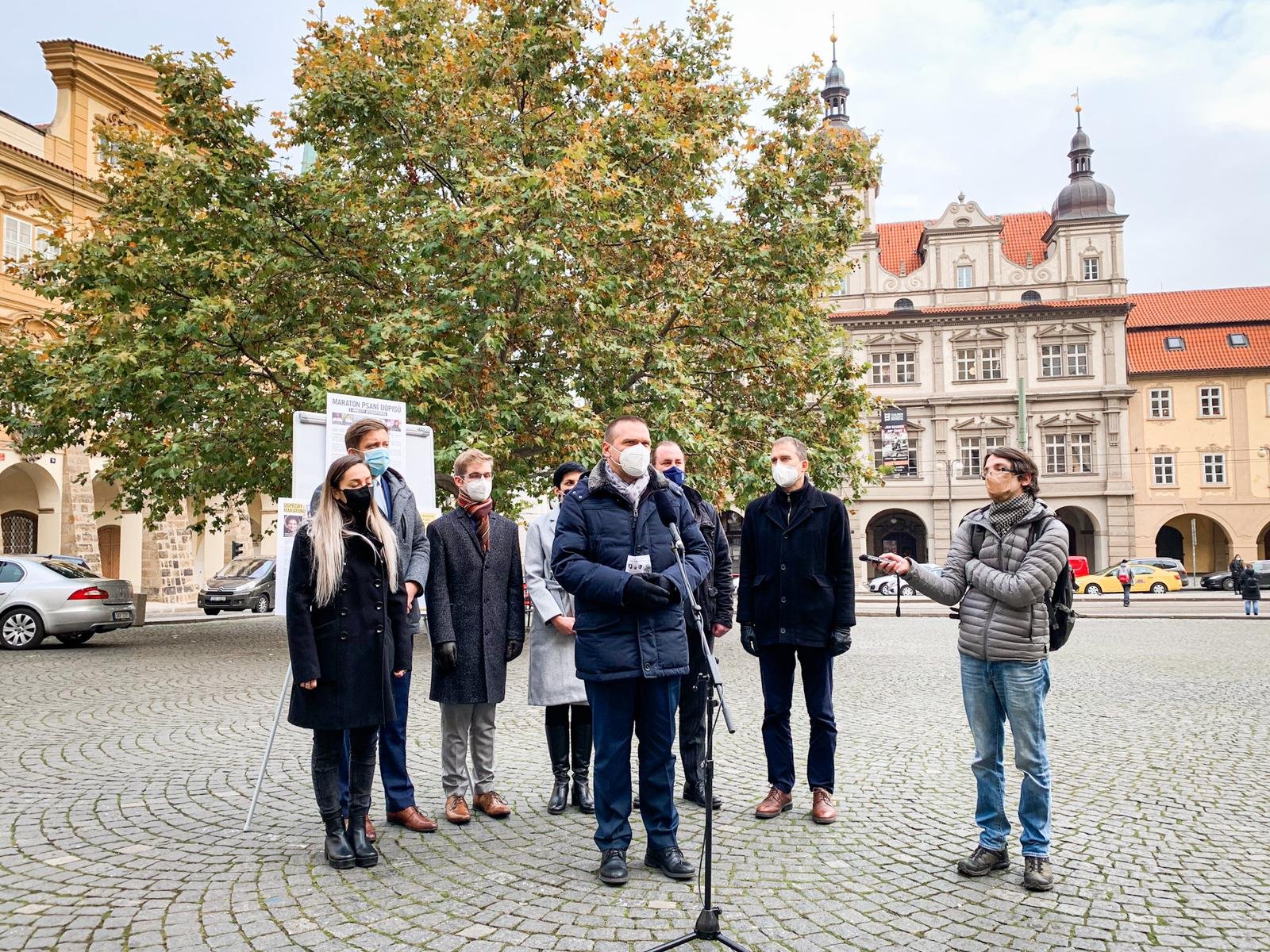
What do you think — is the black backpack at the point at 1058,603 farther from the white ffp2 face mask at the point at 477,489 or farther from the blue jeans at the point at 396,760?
the blue jeans at the point at 396,760

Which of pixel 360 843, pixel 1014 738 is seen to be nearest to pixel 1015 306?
pixel 1014 738

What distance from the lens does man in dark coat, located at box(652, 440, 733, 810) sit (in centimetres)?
600

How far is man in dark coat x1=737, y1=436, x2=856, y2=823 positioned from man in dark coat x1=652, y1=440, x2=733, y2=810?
314 millimetres

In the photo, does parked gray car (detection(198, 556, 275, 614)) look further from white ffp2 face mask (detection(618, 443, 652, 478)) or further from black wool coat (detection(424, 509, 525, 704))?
white ffp2 face mask (detection(618, 443, 652, 478))

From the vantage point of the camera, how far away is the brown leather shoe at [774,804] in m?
5.66

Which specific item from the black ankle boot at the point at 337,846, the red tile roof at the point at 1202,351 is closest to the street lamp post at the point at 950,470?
the red tile roof at the point at 1202,351

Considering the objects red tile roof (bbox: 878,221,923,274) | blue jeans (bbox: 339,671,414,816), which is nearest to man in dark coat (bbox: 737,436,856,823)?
blue jeans (bbox: 339,671,414,816)

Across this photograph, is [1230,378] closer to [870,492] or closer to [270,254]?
[870,492]

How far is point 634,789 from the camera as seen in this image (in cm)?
631

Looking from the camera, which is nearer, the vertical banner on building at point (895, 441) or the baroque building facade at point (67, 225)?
the baroque building facade at point (67, 225)

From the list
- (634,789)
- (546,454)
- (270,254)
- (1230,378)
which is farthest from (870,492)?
(634,789)

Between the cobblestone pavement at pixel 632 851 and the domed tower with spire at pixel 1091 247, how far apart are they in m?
45.0

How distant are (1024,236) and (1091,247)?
Answer: 190 inches

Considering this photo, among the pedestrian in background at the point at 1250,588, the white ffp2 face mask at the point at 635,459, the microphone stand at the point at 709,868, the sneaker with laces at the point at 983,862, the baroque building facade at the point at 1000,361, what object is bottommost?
the pedestrian in background at the point at 1250,588
